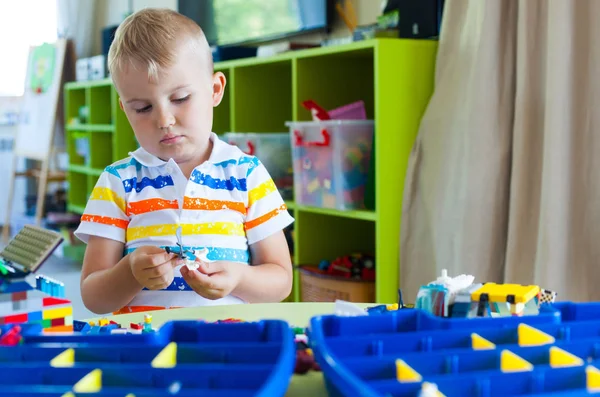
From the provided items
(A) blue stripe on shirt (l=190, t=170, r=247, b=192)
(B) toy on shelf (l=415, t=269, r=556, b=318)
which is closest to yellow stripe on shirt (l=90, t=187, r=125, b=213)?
(A) blue stripe on shirt (l=190, t=170, r=247, b=192)

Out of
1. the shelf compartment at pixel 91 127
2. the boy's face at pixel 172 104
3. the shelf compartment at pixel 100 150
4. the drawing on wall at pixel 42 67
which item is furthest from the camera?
the drawing on wall at pixel 42 67

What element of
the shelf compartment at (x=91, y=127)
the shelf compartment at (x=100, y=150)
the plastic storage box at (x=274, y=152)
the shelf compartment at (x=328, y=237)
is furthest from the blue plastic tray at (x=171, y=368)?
the shelf compartment at (x=100, y=150)

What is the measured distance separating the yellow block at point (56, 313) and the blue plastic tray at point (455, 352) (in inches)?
8.3

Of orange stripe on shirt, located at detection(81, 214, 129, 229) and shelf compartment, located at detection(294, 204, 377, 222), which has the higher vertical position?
orange stripe on shirt, located at detection(81, 214, 129, 229)

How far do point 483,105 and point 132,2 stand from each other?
3.45 meters

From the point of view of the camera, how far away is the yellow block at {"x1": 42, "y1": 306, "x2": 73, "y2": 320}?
0.59 meters

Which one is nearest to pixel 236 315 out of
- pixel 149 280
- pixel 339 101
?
pixel 149 280

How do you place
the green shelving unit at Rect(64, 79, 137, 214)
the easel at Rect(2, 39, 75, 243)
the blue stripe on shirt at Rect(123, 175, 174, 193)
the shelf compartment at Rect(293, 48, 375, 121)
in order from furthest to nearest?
the easel at Rect(2, 39, 75, 243)
the green shelving unit at Rect(64, 79, 137, 214)
the shelf compartment at Rect(293, 48, 375, 121)
the blue stripe on shirt at Rect(123, 175, 174, 193)

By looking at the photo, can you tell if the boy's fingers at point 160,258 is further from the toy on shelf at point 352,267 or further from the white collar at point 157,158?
the toy on shelf at point 352,267

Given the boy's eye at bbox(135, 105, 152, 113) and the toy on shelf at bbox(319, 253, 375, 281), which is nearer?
the boy's eye at bbox(135, 105, 152, 113)

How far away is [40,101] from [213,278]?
13.8 ft

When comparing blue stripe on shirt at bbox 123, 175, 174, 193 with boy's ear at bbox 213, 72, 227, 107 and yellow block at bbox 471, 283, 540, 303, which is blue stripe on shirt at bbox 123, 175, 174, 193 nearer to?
boy's ear at bbox 213, 72, 227, 107

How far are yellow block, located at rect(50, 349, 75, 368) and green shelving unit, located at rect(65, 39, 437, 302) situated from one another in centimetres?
158

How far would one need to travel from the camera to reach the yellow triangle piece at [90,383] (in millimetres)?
429
